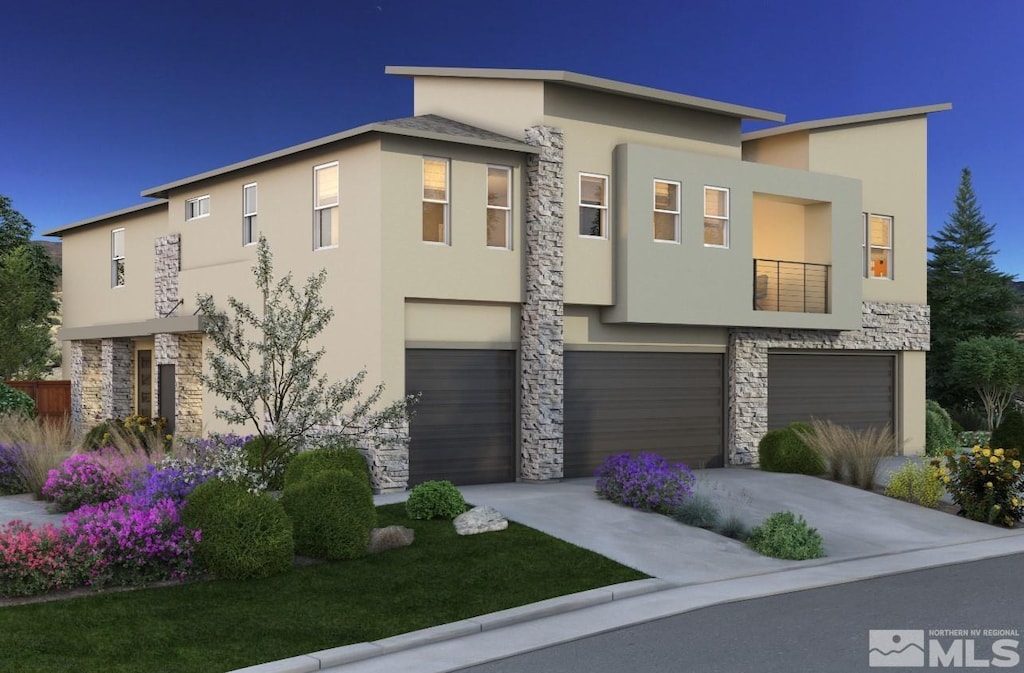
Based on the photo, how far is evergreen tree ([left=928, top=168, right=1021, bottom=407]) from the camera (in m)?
40.5

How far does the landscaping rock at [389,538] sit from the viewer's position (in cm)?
1278

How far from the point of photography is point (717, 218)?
70.2ft

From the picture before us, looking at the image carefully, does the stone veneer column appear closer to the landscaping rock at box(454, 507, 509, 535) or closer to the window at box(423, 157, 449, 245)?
the window at box(423, 157, 449, 245)

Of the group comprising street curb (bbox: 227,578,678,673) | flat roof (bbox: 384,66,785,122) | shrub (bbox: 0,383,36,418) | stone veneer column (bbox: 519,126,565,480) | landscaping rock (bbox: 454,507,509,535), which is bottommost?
street curb (bbox: 227,578,678,673)

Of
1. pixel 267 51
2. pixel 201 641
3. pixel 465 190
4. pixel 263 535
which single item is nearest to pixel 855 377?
pixel 465 190

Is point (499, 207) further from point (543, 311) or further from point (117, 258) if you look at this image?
point (117, 258)

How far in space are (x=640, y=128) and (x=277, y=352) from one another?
1110 cm

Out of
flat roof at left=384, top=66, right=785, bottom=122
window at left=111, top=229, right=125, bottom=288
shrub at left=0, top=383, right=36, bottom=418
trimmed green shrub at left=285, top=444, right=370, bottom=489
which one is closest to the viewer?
trimmed green shrub at left=285, top=444, right=370, bottom=489

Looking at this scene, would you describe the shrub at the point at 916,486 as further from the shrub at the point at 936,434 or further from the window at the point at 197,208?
the window at the point at 197,208

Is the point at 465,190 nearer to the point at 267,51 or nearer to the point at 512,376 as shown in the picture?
the point at 512,376

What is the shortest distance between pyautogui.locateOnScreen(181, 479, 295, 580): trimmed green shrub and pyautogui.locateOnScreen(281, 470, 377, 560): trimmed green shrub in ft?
1.83

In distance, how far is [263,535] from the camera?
11.3m

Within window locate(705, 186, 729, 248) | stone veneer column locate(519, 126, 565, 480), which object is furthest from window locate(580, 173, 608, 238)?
window locate(705, 186, 729, 248)

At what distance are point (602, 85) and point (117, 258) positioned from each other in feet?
52.2
